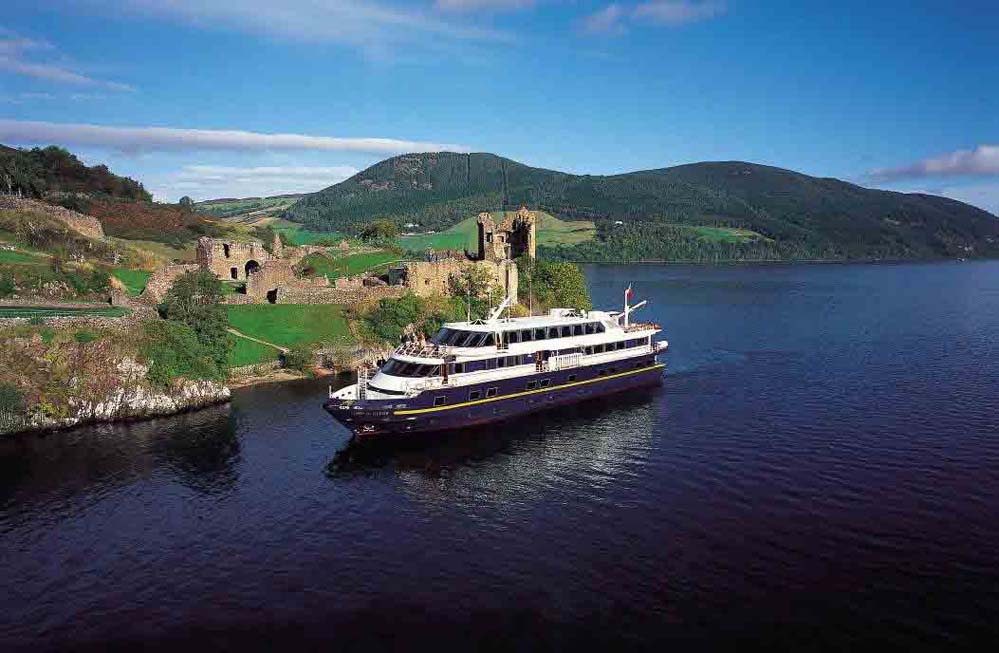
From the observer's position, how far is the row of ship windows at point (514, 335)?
50562mm

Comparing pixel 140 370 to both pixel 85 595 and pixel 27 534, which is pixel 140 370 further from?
pixel 85 595

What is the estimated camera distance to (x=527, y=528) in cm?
3225

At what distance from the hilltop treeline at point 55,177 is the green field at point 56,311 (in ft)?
202

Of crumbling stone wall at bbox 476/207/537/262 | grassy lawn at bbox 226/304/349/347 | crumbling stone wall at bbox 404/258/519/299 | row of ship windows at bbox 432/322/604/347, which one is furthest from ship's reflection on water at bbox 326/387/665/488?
crumbling stone wall at bbox 476/207/537/262

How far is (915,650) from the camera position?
23312mm

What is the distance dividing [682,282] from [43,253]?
481ft

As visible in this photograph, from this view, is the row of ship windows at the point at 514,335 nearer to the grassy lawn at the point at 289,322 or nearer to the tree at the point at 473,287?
the grassy lawn at the point at 289,322

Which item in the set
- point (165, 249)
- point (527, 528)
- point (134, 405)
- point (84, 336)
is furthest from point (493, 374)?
point (165, 249)

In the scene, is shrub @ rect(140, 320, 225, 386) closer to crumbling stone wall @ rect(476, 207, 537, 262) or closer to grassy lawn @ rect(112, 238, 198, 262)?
grassy lawn @ rect(112, 238, 198, 262)

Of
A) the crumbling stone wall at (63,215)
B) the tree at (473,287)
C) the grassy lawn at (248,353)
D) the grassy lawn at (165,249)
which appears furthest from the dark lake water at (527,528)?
the grassy lawn at (165,249)

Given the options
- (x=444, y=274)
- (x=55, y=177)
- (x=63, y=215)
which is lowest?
(x=444, y=274)

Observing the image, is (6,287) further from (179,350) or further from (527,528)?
(527,528)

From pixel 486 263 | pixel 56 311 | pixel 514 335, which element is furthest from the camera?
pixel 486 263

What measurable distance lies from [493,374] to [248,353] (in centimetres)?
2637
